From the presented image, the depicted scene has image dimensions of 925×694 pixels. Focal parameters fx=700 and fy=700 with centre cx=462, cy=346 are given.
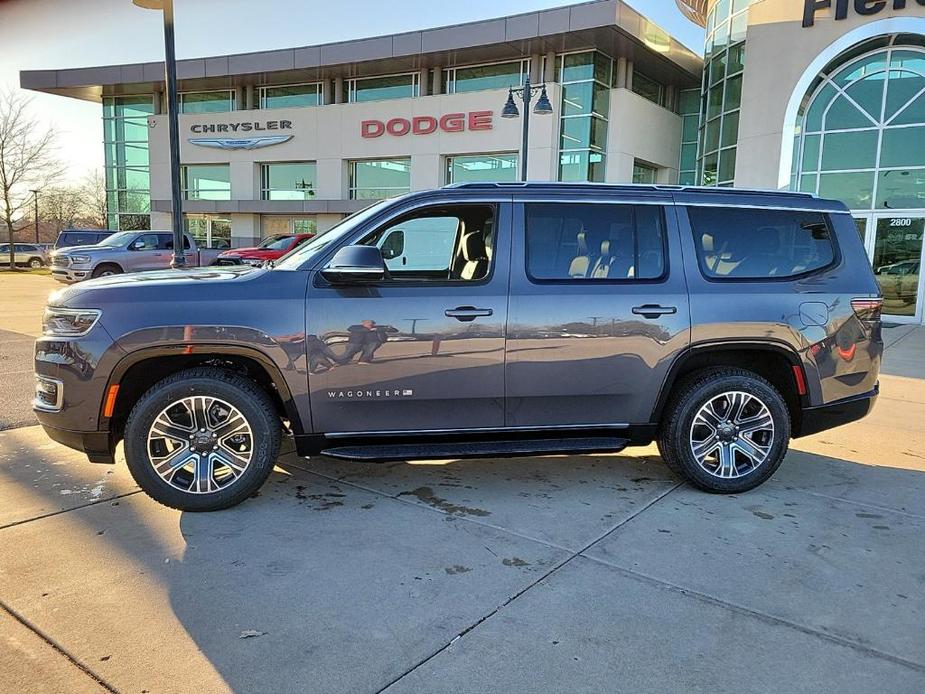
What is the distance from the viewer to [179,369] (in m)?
4.20

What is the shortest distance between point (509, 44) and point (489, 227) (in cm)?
2493

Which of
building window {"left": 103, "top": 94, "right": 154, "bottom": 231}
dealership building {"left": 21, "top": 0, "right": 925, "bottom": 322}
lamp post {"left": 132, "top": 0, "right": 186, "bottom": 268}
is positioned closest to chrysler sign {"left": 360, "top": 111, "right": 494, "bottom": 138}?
dealership building {"left": 21, "top": 0, "right": 925, "bottom": 322}

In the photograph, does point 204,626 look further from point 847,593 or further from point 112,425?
point 847,593

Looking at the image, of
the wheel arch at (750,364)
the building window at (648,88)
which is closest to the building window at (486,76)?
the building window at (648,88)

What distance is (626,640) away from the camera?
2891 mm

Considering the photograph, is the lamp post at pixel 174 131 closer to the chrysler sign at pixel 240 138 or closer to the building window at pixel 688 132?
the chrysler sign at pixel 240 138

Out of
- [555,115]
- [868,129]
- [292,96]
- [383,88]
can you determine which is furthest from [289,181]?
[868,129]

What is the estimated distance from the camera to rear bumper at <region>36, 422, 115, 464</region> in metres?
4.00

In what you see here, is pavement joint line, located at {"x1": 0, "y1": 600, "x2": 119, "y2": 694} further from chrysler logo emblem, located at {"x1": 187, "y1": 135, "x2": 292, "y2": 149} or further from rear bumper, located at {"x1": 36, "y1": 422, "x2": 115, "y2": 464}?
chrysler logo emblem, located at {"x1": 187, "y1": 135, "x2": 292, "y2": 149}

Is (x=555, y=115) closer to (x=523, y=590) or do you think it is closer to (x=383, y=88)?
(x=383, y=88)

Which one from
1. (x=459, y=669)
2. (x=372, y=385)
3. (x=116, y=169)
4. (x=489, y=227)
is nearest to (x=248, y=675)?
(x=459, y=669)

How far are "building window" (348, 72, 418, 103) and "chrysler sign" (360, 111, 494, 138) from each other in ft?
4.53

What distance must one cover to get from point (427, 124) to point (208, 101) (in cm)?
1319

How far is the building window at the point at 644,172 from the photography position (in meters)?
29.1
